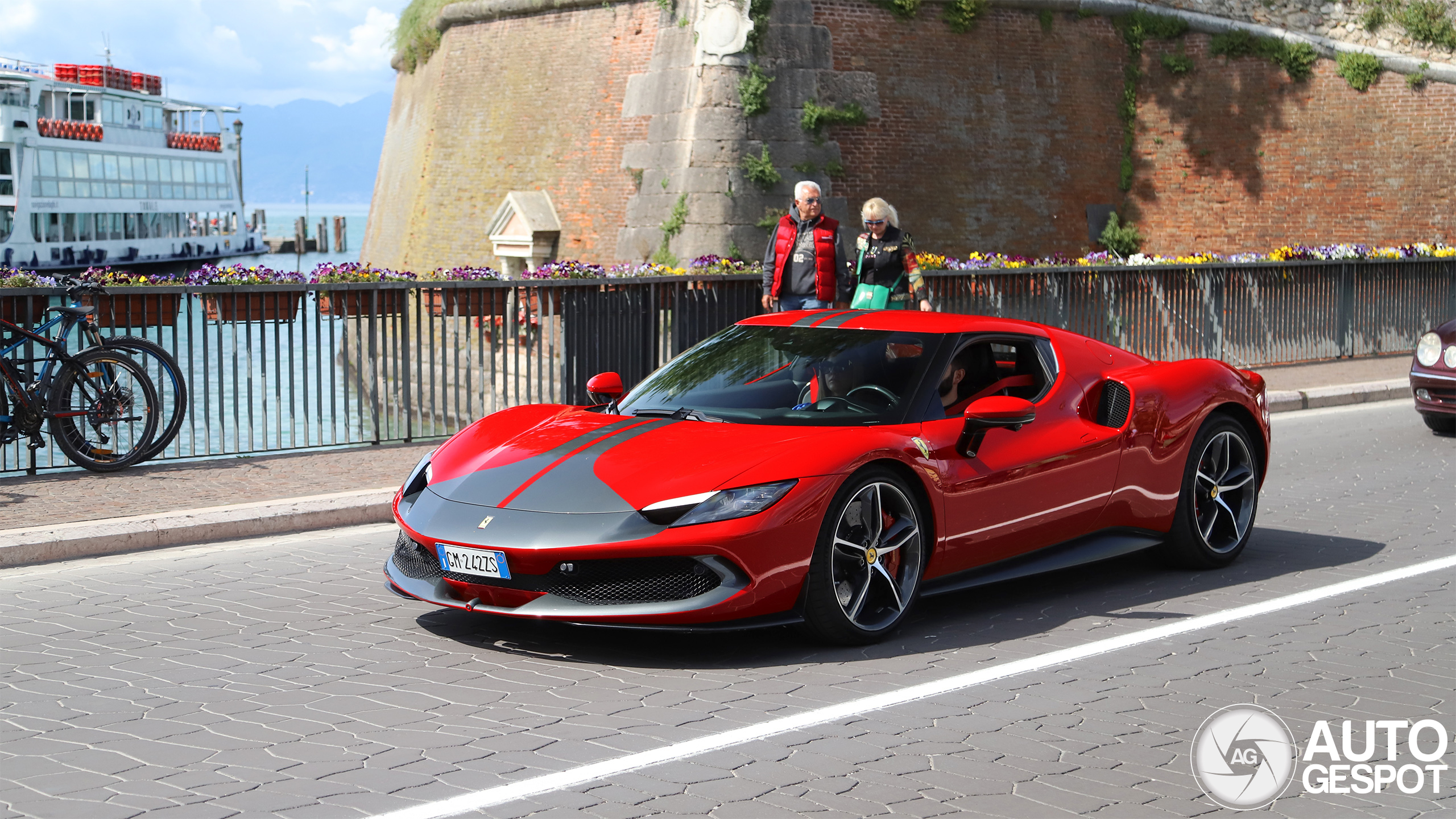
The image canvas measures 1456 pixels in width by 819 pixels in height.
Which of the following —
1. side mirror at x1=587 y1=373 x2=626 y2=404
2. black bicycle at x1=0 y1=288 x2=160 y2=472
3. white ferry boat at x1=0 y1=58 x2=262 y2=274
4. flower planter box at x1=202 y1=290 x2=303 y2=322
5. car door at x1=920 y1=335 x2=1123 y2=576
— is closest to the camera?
car door at x1=920 y1=335 x2=1123 y2=576

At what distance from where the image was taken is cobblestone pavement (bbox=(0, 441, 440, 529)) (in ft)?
28.4

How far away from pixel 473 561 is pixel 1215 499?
3988 mm

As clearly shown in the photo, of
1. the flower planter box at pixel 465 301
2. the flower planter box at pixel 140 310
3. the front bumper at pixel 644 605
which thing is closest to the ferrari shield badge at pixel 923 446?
the front bumper at pixel 644 605

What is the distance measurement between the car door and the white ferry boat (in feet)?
183

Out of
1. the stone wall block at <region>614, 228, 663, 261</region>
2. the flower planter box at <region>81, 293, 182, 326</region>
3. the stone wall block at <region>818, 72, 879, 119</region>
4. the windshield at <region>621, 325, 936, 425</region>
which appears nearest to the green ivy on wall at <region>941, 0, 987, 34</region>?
the stone wall block at <region>818, 72, 879, 119</region>

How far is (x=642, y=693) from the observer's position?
17.0ft

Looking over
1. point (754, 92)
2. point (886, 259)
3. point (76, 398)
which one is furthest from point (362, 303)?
point (754, 92)

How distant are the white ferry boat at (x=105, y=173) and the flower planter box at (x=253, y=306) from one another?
49.4 metres

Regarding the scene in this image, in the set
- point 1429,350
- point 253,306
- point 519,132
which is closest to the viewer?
point 253,306

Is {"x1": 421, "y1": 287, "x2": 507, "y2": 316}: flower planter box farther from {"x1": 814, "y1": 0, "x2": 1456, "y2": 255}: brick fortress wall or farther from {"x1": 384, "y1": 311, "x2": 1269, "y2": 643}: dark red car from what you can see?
{"x1": 814, "y1": 0, "x2": 1456, "y2": 255}: brick fortress wall

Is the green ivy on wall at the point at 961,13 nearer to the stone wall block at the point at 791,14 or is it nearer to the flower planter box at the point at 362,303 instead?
the stone wall block at the point at 791,14

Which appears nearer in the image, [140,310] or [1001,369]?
[1001,369]

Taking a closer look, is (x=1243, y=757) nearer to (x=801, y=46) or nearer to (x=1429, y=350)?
(x=1429, y=350)

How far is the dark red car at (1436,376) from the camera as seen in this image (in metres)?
12.7
